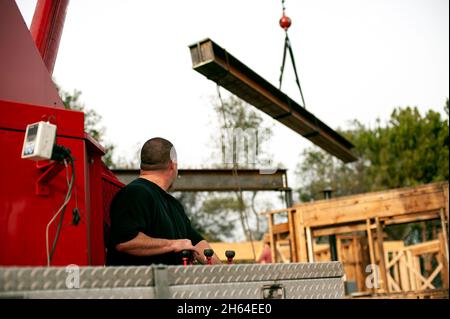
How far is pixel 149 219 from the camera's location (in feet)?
10.4

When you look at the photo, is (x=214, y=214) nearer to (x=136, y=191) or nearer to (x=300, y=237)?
(x=300, y=237)

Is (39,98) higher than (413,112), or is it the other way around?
(413,112)

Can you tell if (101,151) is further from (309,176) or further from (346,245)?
(309,176)

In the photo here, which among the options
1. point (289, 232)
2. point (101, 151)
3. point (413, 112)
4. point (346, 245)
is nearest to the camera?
point (101, 151)

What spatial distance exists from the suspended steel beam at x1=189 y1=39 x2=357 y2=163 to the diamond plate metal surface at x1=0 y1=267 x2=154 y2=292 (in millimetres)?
5366

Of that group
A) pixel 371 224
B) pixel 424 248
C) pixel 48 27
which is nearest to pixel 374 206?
pixel 371 224

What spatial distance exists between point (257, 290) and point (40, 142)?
1052 mm

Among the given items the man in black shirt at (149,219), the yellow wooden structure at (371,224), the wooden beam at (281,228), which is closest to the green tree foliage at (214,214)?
the yellow wooden structure at (371,224)

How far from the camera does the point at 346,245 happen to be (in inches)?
768

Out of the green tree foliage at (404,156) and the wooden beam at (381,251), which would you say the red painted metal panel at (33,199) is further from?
the green tree foliage at (404,156)

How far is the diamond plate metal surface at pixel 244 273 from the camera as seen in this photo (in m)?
2.16

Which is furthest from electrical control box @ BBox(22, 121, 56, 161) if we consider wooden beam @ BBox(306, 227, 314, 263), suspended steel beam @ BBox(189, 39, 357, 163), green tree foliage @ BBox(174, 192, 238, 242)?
green tree foliage @ BBox(174, 192, 238, 242)
